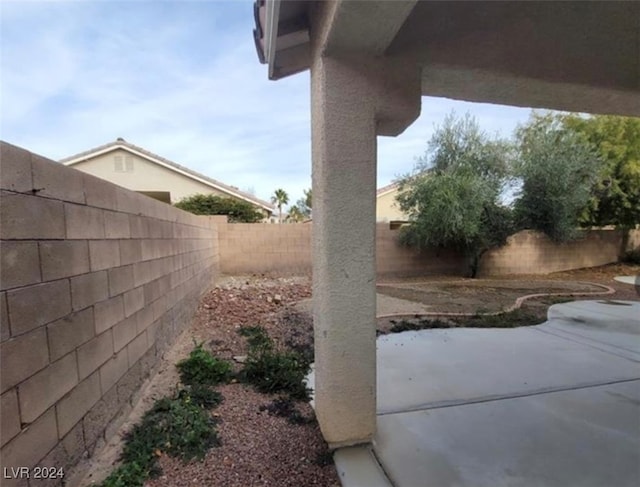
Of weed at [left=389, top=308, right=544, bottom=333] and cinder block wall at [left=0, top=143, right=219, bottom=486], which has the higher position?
cinder block wall at [left=0, top=143, right=219, bottom=486]

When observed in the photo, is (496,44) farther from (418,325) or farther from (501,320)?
(501,320)

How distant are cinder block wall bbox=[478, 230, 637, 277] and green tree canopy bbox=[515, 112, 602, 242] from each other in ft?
4.56

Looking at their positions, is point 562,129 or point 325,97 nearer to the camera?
point 325,97

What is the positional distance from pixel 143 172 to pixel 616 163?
1971 centimetres

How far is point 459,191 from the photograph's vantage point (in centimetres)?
993

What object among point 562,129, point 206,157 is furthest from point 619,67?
point 206,157

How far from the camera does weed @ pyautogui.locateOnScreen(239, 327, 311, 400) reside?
3213mm

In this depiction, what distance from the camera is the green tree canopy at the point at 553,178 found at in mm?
10281

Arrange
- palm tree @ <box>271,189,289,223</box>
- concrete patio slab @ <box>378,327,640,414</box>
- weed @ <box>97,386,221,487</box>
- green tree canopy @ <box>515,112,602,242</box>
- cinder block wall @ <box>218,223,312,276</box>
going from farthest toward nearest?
1. palm tree @ <box>271,189,289,223</box>
2. cinder block wall @ <box>218,223,312,276</box>
3. green tree canopy @ <box>515,112,602,242</box>
4. concrete patio slab @ <box>378,327,640,414</box>
5. weed @ <box>97,386,221,487</box>

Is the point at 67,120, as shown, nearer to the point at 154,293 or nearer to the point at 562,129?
the point at 154,293

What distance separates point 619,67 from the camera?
252 centimetres

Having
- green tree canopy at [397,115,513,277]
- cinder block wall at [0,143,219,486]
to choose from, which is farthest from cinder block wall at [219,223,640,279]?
cinder block wall at [0,143,219,486]

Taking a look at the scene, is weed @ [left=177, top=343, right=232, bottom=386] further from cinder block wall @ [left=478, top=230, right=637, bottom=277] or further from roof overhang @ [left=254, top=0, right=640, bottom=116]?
cinder block wall @ [left=478, top=230, right=637, bottom=277]

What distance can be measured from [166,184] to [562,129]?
16.5 m
